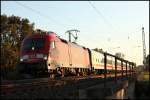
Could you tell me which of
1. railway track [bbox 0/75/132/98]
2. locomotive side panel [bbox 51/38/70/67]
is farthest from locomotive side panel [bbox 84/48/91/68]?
railway track [bbox 0/75/132/98]

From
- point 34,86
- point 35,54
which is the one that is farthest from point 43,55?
point 34,86

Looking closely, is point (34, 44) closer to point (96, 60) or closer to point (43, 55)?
point (43, 55)

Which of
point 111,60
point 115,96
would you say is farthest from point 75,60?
point 115,96

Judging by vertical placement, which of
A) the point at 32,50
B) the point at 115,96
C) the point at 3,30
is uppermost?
the point at 3,30

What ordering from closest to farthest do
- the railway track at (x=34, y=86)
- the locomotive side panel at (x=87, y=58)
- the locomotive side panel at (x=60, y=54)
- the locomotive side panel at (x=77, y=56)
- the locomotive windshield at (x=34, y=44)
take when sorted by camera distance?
the railway track at (x=34, y=86) → the locomotive windshield at (x=34, y=44) → the locomotive side panel at (x=60, y=54) → the locomotive side panel at (x=77, y=56) → the locomotive side panel at (x=87, y=58)

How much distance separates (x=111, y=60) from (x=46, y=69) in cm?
2735

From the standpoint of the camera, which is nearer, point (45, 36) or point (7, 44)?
point (45, 36)

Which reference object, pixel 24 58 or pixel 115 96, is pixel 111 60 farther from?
pixel 115 96

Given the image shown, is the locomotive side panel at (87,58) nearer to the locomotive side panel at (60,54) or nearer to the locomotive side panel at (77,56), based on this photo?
the locomotive side panel at (77,56)

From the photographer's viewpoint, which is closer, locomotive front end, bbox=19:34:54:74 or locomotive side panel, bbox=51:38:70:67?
locomotive front end, bbox=19:34:54:74

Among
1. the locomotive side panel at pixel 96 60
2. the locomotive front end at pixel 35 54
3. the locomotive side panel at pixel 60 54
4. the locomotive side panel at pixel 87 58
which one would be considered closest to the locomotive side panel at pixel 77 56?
the locomotive side panel at pixel 87 58

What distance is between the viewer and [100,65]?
5053 cm

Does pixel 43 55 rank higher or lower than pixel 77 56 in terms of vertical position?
lower

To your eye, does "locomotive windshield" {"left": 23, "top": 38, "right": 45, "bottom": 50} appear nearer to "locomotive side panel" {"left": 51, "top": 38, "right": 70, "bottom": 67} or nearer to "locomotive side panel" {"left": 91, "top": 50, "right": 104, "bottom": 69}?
"locomotive side panel" {"left": 51, "top": 38, "right": 70, "bottom": 67}
